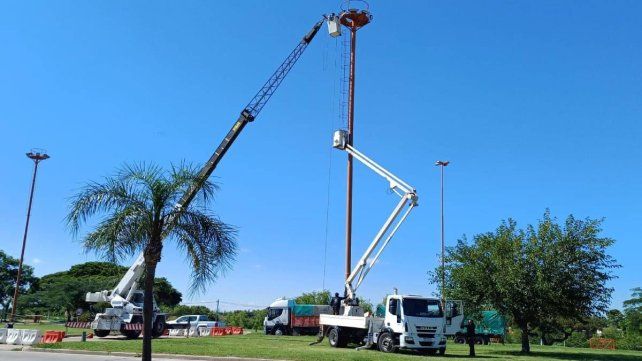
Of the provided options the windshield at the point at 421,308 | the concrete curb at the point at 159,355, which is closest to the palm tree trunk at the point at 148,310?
the concrete curb at the point at 159,355

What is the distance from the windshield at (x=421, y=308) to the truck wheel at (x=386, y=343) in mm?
1354

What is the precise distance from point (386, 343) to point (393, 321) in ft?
3.54

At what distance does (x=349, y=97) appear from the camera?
38719 millimetres

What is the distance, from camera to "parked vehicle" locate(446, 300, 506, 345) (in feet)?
81.5

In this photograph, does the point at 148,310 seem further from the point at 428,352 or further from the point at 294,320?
the point at 294,320

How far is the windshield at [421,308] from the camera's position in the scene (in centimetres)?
2402

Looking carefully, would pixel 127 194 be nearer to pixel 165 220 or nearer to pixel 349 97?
pixel 165 220

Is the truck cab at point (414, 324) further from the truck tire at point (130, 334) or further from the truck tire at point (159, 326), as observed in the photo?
the truck tire at point (130, 334)

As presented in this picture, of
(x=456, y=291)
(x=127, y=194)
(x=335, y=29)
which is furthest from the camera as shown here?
(x=335, y=29)

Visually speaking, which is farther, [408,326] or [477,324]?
[477,324]

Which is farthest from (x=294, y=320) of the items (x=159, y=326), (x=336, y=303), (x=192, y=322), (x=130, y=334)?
(x=336, y=303)

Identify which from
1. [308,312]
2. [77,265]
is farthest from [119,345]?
[77,265]

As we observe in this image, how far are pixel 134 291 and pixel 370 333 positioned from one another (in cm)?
1634

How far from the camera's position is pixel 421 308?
2427 cm
